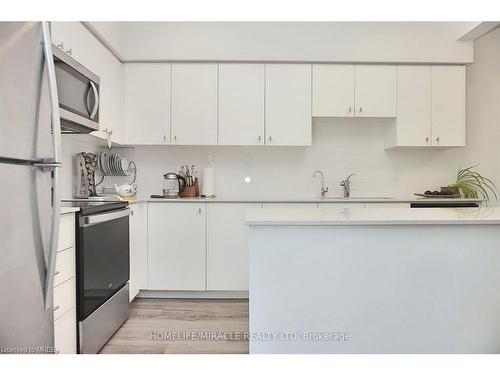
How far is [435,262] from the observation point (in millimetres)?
1728

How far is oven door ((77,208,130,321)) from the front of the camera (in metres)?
2.00

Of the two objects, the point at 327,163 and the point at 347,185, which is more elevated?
the point at 327,163

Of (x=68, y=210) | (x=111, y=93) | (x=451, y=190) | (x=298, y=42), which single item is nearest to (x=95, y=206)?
(x=68, y=210)

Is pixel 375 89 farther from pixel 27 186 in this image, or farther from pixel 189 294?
pixel 27 186

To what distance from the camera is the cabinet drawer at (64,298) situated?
5.83 ft

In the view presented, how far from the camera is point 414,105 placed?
343cm

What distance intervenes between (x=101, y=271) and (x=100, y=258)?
8 cm

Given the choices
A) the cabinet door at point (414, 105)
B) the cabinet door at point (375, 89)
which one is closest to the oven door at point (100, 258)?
the cabinet door at point (375, 89)

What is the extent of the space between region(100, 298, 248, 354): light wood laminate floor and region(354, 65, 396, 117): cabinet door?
2082mm
